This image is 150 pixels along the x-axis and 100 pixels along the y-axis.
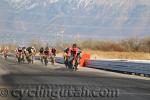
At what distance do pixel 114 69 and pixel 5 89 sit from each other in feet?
67.0

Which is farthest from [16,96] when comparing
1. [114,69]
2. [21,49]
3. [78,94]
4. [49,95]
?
[21,49]

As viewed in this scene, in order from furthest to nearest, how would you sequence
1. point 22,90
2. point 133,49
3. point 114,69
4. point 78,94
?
point 133,49 < point 114,69 < point 22,90 < point 78,94

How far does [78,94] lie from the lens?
1606cm

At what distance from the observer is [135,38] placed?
445ft

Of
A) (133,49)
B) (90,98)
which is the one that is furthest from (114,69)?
(133,49)

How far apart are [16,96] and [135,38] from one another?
4787 inches

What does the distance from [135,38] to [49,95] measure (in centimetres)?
12130

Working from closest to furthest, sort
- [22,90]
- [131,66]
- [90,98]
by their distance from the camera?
[90,98] < [22,90] < [131,66]

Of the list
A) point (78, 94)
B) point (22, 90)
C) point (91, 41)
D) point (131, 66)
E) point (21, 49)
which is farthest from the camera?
point (91, 41)

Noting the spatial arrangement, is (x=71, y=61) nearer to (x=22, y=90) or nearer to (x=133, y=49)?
(x=22, y=90)

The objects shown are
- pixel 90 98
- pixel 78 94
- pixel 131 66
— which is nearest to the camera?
pixel 90 98

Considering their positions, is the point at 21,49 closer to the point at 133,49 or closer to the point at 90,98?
the point at 90,98

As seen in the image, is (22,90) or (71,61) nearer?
(22,90)

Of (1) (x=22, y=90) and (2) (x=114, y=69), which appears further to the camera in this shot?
(2) (x=114, y=69)
